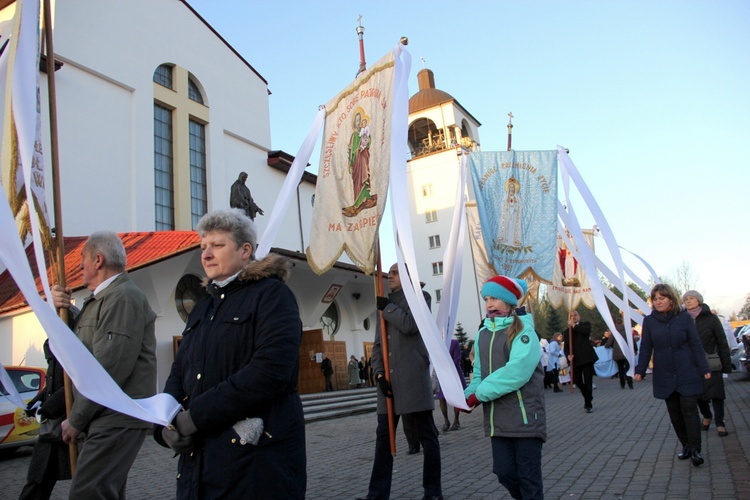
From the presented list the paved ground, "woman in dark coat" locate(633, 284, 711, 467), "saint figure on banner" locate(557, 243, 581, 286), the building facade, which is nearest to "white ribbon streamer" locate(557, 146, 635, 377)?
the paved ground

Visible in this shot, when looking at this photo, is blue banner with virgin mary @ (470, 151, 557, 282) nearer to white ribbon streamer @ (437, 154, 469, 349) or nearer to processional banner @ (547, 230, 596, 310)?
white ribbon streamer @ (437, 154, 469, 349)

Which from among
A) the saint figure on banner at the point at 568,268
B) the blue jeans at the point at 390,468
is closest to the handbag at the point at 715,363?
the blue jeans at the point at 390,468

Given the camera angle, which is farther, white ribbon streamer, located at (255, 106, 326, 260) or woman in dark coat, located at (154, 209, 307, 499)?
white ribbon streamer, located at (255, 106, 326, 260)

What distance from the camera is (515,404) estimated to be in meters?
4.00

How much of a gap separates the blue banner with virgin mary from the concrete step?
21.6 ft

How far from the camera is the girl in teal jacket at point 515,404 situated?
3.93 metres

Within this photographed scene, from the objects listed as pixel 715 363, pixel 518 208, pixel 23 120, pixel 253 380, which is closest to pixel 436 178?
pixel 518 208

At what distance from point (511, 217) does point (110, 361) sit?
8829 millimetres

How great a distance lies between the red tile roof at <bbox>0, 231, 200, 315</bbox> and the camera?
600 inches

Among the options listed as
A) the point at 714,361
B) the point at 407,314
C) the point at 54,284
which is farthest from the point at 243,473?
the point at 714,361

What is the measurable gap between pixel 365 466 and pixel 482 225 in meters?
5.34

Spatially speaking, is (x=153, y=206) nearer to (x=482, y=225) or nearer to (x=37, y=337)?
(x=37, y=337)

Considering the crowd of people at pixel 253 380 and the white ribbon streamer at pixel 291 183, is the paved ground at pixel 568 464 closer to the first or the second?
the crowd of people at pixel 253 380

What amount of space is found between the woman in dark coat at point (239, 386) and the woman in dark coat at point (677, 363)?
5.02m
